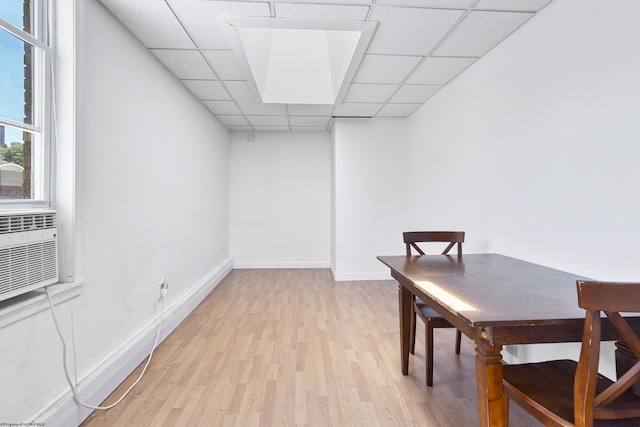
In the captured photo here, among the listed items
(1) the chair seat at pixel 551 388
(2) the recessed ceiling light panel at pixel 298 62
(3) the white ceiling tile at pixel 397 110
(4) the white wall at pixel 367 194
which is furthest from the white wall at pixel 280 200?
(1) the chair seat at pixel 551 388

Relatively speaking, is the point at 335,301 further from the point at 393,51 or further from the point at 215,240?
the point at 393,51

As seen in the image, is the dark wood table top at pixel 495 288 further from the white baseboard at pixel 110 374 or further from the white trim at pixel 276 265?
the white trim at pixel 276 265

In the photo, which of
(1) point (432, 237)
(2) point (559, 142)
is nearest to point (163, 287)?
(1) point (432, 237)

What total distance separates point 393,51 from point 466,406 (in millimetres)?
2605

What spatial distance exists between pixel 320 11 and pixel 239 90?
1656 mm

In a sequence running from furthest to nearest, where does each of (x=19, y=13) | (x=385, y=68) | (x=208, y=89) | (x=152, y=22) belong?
(x=208, y=89)
(x=385, y=68)
(x=152, y=22)
(x=19, y=13)

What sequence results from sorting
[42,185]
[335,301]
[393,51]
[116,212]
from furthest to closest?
1. [335,301]
2. [393,51]
3. [116,212]
4. [42,185]

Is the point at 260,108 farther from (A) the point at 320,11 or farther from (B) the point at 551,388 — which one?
(B) the point at 551,388

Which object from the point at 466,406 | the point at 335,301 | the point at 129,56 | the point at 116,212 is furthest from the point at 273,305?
the point at 129,56

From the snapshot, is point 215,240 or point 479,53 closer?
point 479,53

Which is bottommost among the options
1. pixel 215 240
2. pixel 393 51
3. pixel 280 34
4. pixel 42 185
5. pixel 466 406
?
pixel 466 406

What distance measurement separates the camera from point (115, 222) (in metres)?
2.02

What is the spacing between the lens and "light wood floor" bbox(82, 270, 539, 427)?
5.45 feet

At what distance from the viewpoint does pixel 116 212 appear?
6.68ft
